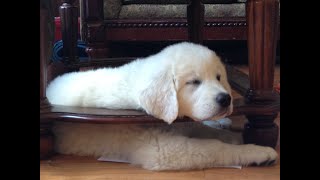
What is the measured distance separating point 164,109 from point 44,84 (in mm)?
318

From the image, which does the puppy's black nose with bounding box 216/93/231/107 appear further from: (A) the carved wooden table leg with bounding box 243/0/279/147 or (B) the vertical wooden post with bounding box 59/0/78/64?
(B) the vertical wooden post with bounding box 59/0/78/64

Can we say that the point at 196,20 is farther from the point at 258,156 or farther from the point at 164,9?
the point at 258,156

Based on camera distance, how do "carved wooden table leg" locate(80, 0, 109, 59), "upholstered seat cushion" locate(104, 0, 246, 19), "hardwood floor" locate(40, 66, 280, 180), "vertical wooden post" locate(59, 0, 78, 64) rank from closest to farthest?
"hardwood floor" locate(40, 66, 280, 180), "vertical wooden post" locate(59, 0, 78, 64), "carved wooden table leg" locate(80, 0, 109, 59), "upholstered seat cushion" locate(104, 0, 246, 19)

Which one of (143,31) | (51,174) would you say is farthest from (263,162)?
(143,31)

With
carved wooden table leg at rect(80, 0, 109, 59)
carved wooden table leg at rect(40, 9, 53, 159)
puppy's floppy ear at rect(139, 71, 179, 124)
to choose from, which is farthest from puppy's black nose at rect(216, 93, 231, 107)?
carved wooden table leg at rect(80, 0, 109, 59)

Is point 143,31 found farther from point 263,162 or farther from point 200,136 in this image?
point 263,162

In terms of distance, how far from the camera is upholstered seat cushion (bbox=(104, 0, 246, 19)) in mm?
2629

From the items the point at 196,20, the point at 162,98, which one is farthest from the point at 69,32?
the point at 162,98

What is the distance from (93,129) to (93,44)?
96 centimetres

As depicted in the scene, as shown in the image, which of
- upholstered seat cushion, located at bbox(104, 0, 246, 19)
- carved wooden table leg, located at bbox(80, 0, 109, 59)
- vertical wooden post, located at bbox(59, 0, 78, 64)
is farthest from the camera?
upholstered seat cushion, located at bbox(104, 0, 246, 19)

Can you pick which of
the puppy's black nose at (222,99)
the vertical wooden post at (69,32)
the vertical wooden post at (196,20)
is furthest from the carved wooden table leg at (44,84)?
the vertical wooden post at (196,20)

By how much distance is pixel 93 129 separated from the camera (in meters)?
1.29

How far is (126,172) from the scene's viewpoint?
3.89 ft

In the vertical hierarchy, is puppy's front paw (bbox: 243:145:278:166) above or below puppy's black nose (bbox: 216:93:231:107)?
below
